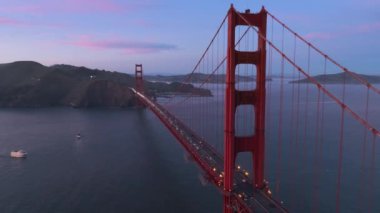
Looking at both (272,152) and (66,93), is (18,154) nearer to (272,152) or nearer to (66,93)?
(272,152)

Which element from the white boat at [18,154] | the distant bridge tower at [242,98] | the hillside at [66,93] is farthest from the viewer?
the hillside at [66,93]

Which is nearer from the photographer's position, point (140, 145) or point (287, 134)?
point (140, 145)

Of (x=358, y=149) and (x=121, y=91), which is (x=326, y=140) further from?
(x=121, y=91)

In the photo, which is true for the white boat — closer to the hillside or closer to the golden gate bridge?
the golden gate bridge

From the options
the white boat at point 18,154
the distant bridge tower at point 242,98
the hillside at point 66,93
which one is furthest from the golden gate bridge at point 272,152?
the hillside at point 66,93

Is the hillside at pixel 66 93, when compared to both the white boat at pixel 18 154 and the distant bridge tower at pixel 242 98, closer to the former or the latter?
the white boat at pixel 18 154

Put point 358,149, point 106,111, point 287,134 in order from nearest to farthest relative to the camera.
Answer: point 358,149, point 287,134, point 106,111

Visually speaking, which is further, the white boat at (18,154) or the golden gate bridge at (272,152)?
the white boat at (18,154)

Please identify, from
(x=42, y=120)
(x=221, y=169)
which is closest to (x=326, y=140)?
(x=221, y=169)

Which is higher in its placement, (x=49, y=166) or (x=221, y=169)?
(x=221, y=169)
